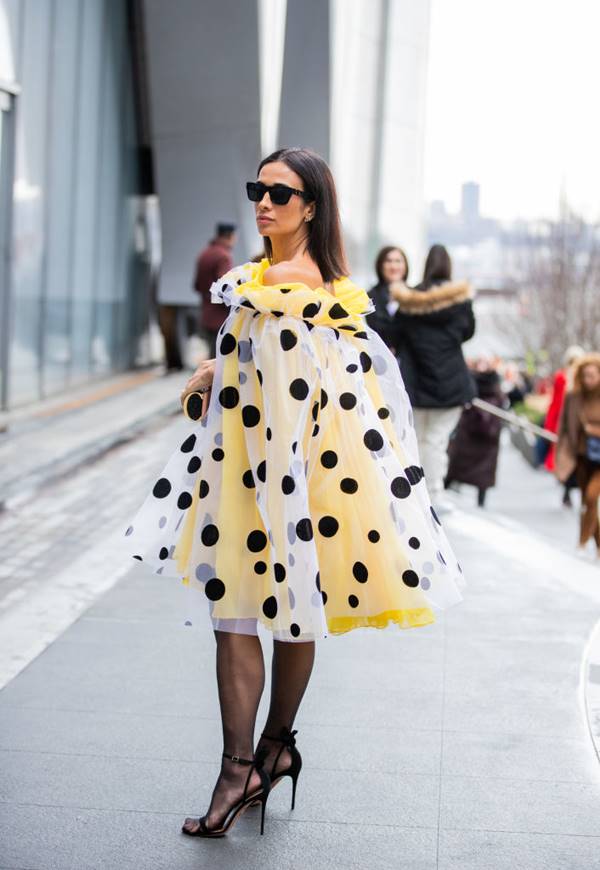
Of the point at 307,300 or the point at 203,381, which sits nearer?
the point at 307,300

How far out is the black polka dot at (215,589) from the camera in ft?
11.1

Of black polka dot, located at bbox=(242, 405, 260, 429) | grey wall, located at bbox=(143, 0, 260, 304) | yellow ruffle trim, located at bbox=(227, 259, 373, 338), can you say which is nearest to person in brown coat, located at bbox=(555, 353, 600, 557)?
yellow ruffle trim, located at bbox=(227, 259, 373, 338)

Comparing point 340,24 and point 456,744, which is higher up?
point 340,24

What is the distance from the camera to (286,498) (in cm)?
337

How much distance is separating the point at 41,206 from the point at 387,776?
40.4ft

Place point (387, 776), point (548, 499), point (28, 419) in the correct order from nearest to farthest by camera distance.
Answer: point (387, 776)
point (28, 419)
point (548, 499)

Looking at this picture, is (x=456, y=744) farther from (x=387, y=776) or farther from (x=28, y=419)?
(x=28, y=419)

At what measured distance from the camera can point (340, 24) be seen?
25328 millimetres

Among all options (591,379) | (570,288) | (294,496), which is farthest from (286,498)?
(570,288)

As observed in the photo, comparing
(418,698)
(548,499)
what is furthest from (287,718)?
(548,499)

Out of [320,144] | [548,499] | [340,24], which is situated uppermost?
[340,24]

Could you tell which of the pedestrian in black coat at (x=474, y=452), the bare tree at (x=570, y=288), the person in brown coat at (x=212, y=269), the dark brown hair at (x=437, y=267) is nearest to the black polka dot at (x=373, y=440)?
the dark brown hair at (x=437, y=267)

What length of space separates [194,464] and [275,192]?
75 cm

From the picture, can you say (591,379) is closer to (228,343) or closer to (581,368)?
(581,368)
